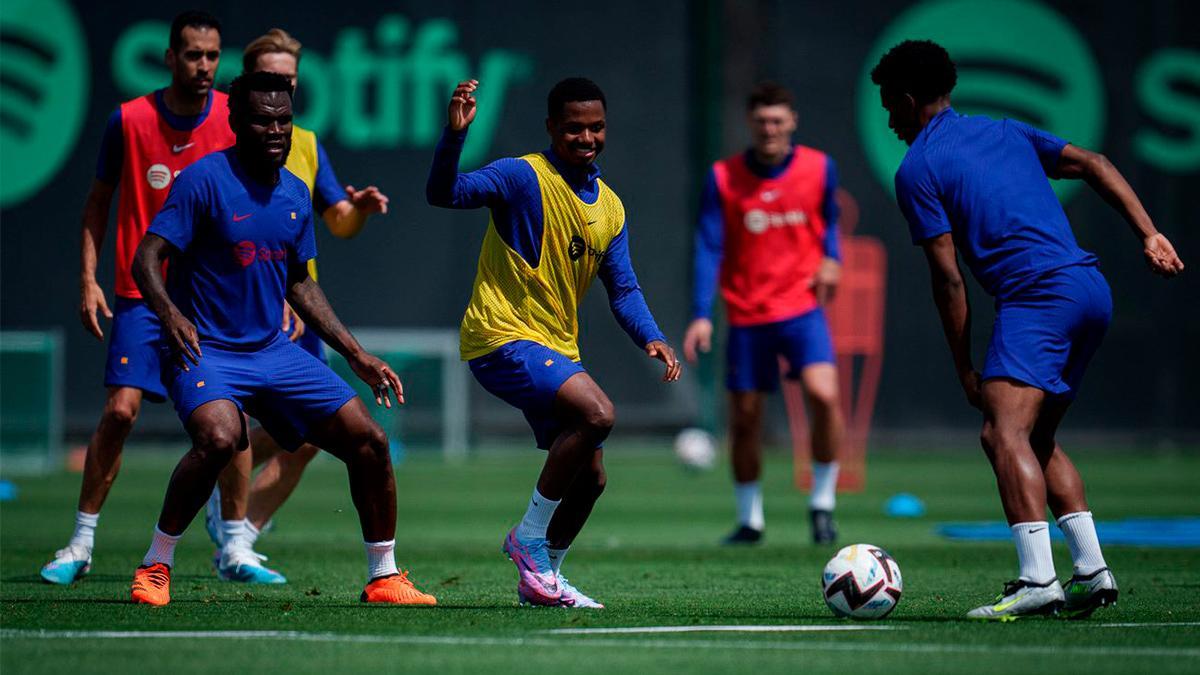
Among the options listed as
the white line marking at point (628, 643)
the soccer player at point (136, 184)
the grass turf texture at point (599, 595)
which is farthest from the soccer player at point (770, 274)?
the white line marking at point (628, 643)

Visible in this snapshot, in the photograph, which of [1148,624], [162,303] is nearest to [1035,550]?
[1148,624]

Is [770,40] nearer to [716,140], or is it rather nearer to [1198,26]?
[716,140]

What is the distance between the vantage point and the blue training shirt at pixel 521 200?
7.02m

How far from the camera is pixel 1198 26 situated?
66.7 ft

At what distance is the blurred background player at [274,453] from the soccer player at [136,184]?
1.44 feet

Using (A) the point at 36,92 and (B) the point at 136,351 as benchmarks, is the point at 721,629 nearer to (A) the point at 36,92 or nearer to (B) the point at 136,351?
(B) the point at 136,351

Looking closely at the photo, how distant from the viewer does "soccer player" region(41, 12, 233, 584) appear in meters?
8.42

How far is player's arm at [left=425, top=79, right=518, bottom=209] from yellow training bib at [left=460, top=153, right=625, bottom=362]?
0.28 metres

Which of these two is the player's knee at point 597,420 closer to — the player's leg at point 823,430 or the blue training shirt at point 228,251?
the blue training shirt at point 228,251

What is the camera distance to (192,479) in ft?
23.5

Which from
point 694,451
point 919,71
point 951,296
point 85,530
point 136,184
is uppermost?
point 919,71

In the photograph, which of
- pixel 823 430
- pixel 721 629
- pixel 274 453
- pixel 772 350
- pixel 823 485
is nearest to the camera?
pixel 721 629

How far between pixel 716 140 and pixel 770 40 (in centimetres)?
123

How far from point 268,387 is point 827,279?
5170 millimetres
